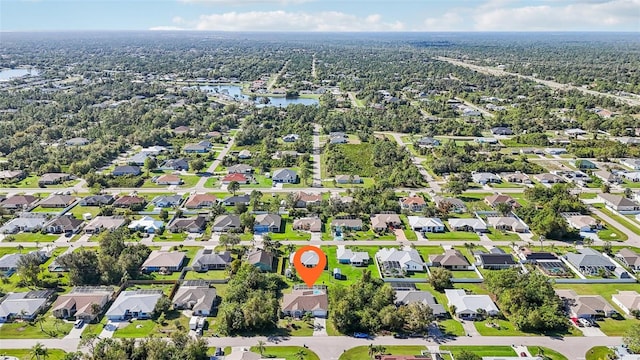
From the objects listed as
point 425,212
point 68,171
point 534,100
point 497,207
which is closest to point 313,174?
point 425,212

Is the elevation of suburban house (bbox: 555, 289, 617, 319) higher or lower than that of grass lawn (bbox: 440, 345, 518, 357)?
higher

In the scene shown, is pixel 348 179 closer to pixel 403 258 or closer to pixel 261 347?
pixel 403 258

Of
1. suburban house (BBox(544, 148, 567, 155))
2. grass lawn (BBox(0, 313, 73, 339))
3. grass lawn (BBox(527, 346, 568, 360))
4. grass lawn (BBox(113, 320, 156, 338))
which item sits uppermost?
suburban house (BBox(544, 148, 567, 155))

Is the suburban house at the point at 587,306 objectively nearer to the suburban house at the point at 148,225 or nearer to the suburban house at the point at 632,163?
the suburban house at the point at 148,225

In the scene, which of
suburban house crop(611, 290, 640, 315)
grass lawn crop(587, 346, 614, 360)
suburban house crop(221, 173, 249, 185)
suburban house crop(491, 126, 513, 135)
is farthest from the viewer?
suburban house crop(491, 126, 513, 135)

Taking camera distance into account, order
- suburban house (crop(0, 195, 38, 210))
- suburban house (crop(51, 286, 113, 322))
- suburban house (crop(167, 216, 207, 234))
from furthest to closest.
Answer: suburban house (crop(0, 195, 38, 210))
suburban house (crop(167, 216, 207, 234))
suburban house (crop(51, 286, 113, 322))

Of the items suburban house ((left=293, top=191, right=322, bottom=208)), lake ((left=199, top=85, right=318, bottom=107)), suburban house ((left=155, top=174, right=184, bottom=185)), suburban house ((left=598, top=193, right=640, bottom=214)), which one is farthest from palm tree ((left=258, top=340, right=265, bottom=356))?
lake ((left=199, top=85, right=318, bottom=107))

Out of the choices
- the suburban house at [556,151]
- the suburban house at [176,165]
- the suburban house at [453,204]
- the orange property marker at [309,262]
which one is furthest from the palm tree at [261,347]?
the suburban house at [556,151]

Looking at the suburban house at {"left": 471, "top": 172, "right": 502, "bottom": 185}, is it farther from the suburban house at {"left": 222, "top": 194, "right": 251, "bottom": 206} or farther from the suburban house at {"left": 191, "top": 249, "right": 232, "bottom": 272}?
the suburban house at {"left": 191, "top": 249, "right": 232, "bottom": 272}
